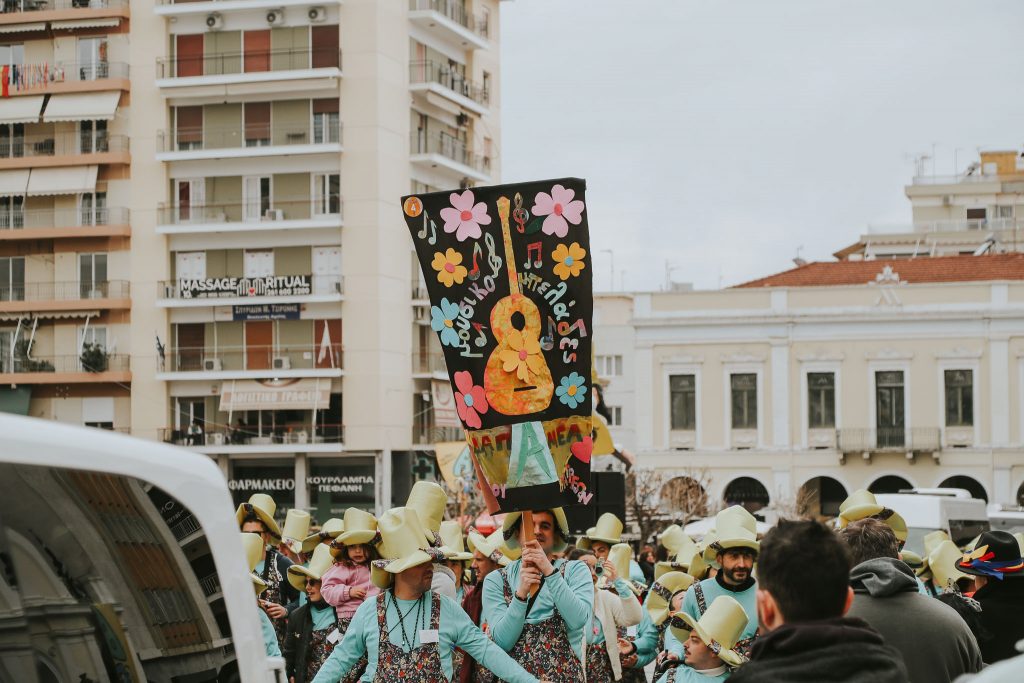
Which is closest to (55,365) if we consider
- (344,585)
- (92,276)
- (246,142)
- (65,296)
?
(65,296)

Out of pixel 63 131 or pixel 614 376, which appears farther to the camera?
pixel 614 376

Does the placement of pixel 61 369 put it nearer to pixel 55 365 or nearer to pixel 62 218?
pixel 55 365

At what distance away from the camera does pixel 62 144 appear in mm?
50875

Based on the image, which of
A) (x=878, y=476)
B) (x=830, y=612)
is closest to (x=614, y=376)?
(x=878, y=476)

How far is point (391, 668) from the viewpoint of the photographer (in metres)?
7.45

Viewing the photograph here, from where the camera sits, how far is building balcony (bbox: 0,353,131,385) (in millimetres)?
50562

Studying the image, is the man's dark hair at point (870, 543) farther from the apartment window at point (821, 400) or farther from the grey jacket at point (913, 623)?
the apartment window at point (821, 400)

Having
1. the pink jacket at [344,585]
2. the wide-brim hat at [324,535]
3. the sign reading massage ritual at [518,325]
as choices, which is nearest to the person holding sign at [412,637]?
the sign reading massage ritual at [518,325]

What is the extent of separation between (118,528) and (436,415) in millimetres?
48544

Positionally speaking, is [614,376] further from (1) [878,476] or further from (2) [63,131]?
(2) [63,131]

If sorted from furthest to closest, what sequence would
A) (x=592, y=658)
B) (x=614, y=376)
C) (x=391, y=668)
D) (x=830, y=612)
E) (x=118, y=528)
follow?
1. (x=614, y=376)
2. (x=592, y=658)
3. (x=391, y=668)
4. (x=830, y=612)
5. (x=118, y=528)

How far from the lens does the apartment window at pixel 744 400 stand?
57625mm

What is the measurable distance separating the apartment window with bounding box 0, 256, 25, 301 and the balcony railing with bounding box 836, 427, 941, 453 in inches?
1147

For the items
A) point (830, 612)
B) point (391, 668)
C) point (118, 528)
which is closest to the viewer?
point (118, 528)
